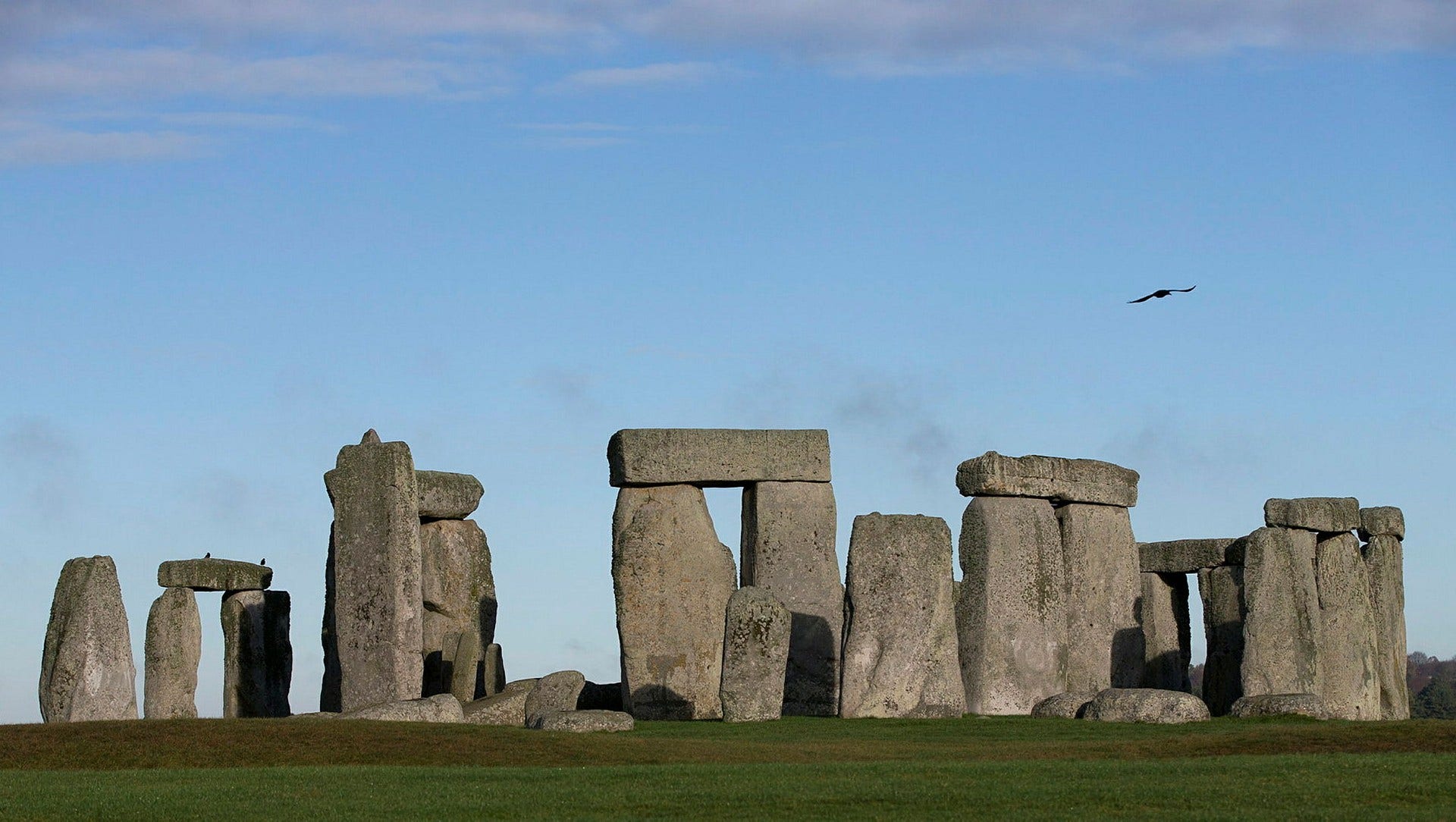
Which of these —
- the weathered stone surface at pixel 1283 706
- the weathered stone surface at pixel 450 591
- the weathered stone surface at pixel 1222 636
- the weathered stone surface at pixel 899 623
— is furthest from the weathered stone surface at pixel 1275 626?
the weathered stone surface at pixel 450 591

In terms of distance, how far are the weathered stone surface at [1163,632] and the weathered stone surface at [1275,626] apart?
4.80 metres

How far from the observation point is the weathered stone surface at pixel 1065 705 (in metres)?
24.7

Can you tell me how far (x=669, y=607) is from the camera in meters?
28.3

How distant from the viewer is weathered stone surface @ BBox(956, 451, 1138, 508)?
1119 inches

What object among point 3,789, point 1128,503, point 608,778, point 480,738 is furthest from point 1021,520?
point 3,789

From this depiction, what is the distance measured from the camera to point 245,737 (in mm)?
20125

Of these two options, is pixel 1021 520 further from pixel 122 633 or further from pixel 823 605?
pixel 122 633

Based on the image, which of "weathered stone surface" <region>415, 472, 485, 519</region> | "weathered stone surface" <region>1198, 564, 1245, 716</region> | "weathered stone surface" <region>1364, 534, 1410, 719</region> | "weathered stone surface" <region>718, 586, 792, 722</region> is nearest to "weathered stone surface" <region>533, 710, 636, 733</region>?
"weathered stone surface" <region>718, 586, 792, 722</region>

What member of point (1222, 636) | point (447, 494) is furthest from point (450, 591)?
point (1222, 636)

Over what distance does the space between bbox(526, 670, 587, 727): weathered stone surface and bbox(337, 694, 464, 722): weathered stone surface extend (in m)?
2.09

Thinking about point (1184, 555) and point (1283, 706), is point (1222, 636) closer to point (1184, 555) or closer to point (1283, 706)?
point (1184, 555)

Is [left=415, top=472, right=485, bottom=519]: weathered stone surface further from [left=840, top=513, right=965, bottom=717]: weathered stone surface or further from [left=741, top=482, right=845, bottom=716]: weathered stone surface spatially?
[left=840, top=513, right=965, bottom=717]: weathered stone surface

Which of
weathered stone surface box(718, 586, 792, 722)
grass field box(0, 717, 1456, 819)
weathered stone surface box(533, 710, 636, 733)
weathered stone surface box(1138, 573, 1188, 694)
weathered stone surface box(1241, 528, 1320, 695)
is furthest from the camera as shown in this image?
weathered stone surface box(1138, 573, 1188, 694)

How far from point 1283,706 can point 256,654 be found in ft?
44.3
